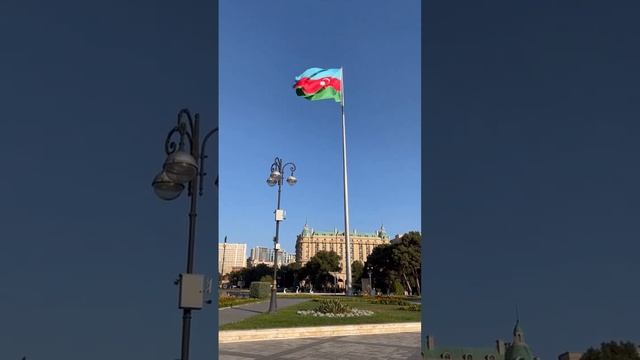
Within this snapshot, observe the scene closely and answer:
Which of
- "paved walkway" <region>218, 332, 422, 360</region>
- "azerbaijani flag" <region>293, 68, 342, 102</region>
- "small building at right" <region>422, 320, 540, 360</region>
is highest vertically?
"azerbaijani flag" <region>293, 68, 342, 102</region>

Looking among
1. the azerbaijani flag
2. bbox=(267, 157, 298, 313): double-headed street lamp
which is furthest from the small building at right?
the azerbaijani flag

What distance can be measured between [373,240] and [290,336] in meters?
120

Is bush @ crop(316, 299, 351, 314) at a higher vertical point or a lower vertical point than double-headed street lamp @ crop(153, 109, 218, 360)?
lower

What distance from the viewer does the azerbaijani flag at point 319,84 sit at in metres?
45.1

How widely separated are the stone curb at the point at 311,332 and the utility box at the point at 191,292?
13.3m

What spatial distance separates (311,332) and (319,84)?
30.8 metres

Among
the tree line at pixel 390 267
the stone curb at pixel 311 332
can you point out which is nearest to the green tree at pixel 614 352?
the stone curb at pixel 311 332

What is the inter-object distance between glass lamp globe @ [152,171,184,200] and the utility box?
1143 mm

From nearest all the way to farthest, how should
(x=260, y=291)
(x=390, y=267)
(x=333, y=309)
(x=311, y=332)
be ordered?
1. (x=311, y=332)
2. (x=333, y=309)
3. (x=260, y=291)
4. (x=390, y=267)

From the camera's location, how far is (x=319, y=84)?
46.0 m

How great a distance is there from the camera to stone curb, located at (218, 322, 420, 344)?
18359 millimetres

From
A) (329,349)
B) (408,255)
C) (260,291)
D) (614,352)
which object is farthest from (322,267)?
(329,349)

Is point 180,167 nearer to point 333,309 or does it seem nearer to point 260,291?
point 333,309

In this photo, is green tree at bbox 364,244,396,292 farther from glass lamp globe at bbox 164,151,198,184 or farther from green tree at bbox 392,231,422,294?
glass lamp globe at bbox 164,151,198,184
